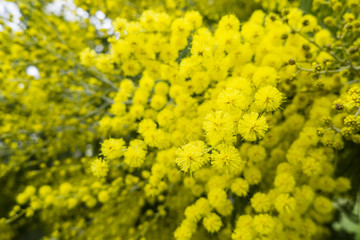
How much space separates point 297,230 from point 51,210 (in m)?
2.69

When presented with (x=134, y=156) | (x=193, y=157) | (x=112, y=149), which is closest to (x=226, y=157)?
(x=193, y=157)

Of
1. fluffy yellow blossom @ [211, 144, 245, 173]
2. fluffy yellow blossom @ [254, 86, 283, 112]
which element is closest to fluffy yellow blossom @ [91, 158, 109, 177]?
fluffy yellow blossom @ [211, 144, 245, 173]

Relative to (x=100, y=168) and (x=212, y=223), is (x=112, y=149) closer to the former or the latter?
(x=100, y=168)

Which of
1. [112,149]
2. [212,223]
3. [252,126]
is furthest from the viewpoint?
[212,223]

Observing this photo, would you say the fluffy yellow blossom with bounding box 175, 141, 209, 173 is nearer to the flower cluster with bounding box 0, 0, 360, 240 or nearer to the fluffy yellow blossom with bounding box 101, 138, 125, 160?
the flower cluster with bounding box 0, 0, 360, 240

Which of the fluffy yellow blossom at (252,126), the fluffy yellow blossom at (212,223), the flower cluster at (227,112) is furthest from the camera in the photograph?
the fluffy yellow blossom at (212,223)

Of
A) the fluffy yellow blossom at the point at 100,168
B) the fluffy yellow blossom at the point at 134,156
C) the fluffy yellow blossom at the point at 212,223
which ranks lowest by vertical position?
the fluffy yellow blossom at the point at 212,223

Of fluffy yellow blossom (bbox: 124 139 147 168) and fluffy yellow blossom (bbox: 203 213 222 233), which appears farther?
fluffy yellow blossom (bbox: 203 213 222 233)

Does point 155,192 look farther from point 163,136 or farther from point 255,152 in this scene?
point 255,152

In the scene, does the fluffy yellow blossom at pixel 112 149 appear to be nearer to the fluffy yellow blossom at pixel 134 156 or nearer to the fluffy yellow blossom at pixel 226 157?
the fluffy yellow blossom at pixel 134 156

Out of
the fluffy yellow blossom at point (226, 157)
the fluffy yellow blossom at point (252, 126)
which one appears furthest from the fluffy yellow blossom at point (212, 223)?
the fluffy yellow blossom at point (252, 126)

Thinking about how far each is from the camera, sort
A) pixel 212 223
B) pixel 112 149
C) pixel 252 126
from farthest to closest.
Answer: pixel 212 223, pixel 112 149, pixel 252 126

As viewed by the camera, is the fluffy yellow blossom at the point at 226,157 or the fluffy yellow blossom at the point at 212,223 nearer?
the fluffy yellow blossom at the point at 226,157

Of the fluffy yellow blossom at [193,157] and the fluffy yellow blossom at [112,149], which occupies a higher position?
the fluffy yellow blossom at [193,157]
